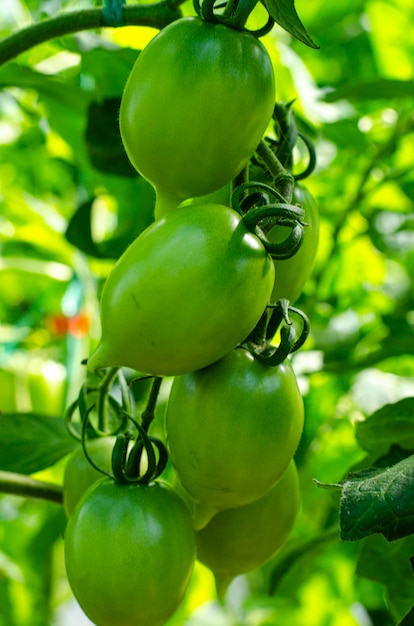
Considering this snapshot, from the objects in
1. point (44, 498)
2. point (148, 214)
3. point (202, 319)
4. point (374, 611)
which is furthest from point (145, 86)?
point (374, 611)

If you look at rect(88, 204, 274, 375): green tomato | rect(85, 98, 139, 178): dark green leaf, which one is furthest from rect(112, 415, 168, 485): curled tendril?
rect(85, 98, 139, 178): dark green leaf

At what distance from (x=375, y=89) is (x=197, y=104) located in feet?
1.82

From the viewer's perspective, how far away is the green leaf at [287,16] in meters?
0.52

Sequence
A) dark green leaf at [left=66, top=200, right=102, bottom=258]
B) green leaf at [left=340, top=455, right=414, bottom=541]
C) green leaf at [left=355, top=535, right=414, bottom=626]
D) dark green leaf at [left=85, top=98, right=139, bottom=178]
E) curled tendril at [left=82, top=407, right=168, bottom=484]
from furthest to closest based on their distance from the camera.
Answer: dark green leaf at [left=66, top=200, right=102, bottom=258], dark green leaf at [left=85, top=98, right=139, bottom=178], green leaf at [left=355, top=535, right=414, bottom=626], curled tendril at [left=82, top=407, right=168, bottom=484], green leaf at [left=340, top=455, right=414, bottom=541]

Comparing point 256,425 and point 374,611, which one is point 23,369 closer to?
point 374,611

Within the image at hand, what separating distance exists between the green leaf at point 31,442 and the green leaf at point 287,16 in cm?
43

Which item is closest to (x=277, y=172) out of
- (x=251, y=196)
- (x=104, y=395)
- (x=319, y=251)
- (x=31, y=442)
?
(x=251, y=196)

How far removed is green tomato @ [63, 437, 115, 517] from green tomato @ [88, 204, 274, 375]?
19 centimetres

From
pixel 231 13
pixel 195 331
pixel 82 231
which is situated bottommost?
pixel 82 231

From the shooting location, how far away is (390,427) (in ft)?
2.46

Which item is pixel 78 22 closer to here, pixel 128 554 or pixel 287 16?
pixel 287 16

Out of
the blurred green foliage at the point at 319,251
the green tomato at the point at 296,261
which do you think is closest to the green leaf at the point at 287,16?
the green tomato at the point at 296,261

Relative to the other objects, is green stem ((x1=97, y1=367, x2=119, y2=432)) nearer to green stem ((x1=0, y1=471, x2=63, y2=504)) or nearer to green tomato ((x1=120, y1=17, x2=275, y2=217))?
green stem ((x1=0, y1=471, x2=63, y2=504))

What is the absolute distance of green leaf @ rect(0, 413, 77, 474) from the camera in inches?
30.4
